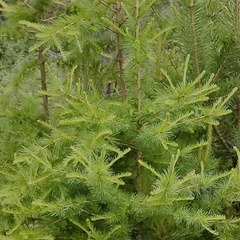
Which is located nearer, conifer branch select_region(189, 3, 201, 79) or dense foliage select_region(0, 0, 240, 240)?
dense foliage select_region(0, 0, 240, 240)

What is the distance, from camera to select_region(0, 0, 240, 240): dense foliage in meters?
1.68

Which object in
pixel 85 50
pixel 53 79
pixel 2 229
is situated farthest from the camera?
pixel 85 50

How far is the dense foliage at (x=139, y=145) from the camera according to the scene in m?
1.68

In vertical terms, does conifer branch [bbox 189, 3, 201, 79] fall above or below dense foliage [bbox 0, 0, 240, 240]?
above

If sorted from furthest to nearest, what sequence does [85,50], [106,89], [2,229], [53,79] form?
[106,89]
[85,50]
[2,229]
[53,79]

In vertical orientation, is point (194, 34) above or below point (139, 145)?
above

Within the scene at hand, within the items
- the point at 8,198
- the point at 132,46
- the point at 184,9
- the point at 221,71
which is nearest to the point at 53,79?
the point at 132,46

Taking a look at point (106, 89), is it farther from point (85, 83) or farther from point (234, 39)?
point (234, 39)

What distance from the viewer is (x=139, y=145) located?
1.87 m

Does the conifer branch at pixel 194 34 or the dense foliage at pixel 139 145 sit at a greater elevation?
the conifer branch at pixel 194 34

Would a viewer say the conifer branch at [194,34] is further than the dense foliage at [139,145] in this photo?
Yes

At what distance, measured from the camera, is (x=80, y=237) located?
1.91 meters

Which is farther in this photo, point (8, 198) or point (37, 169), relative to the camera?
point (37, 169)

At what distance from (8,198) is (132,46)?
744 mm
